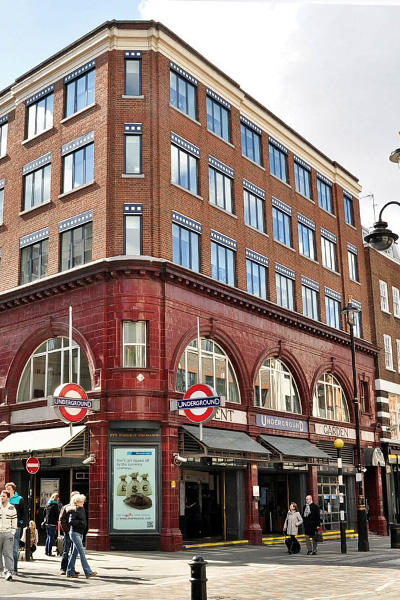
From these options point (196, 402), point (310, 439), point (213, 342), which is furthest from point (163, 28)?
point (310, 439)

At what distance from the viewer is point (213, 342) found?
103ft

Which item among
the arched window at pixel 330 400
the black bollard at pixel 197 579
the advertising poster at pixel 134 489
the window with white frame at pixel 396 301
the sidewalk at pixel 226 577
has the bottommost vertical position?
the sidewalk at pixel 226 577

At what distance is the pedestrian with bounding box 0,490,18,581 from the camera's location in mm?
17141

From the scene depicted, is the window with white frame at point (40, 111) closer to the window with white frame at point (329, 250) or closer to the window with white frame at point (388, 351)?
the window with white frame at point (329, 250)

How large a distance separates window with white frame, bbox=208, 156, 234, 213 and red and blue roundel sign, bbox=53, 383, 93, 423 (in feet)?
37.5

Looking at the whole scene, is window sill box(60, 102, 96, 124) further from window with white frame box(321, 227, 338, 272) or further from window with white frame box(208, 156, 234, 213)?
window with white frame box(321, 227, 338, 272)

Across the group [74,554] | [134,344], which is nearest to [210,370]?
[134,344]

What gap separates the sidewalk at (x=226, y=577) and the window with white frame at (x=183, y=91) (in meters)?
18.1

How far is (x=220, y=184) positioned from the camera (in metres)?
33.7

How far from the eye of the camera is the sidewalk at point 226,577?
Answer: 1491 centimetres

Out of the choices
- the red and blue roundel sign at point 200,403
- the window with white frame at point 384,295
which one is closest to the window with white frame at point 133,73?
the red and blue roundel sign at point 200,403

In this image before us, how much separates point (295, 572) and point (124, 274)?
41.6 ft

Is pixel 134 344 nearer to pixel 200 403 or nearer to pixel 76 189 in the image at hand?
pixel 200 403

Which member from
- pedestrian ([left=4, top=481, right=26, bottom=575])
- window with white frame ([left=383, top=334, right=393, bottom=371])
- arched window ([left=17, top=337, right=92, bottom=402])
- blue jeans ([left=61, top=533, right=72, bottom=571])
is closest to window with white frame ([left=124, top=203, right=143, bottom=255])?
arched window ([left=17, top=337, right=92, bottom=402])
